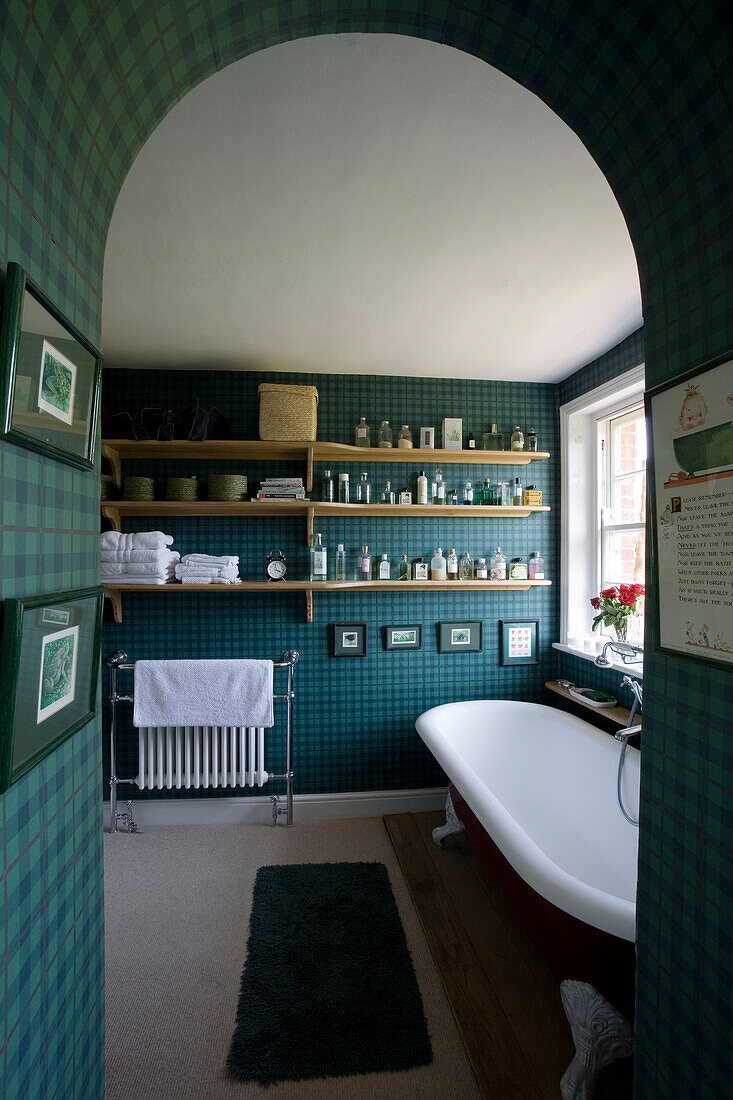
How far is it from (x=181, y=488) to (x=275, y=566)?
0.61m

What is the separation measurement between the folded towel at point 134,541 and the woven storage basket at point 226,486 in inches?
13.1

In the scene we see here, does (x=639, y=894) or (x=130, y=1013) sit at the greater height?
(x=639, y=894)

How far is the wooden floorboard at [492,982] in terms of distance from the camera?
62.9 inches

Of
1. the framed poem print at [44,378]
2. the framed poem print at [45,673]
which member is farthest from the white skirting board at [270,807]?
the framed poem print at [44,378]

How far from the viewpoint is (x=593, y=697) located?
280 cm

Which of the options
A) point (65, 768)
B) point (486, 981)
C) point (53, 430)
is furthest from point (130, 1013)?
point (53, 430)

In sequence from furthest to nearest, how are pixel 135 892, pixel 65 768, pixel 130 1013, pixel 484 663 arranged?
pixel 484 663 → pixel 135 892 → pixel 130 1013 → pixel 65 768

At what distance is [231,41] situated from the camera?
848 mm

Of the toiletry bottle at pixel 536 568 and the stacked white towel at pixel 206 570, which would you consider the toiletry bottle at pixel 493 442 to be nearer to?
the toiletry bottle at pixel 536 568

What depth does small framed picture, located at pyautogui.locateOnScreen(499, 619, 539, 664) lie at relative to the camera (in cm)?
325

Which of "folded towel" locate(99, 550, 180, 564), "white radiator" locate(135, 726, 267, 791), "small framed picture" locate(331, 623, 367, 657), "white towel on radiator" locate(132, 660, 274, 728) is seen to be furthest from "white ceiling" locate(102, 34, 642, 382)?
"white radiator" locate(135, 726, 267, 791)

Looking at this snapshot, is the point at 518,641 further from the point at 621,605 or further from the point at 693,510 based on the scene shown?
the point at 693,510

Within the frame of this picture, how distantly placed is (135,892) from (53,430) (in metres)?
2.48

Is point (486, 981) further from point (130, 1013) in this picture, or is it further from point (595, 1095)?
point (130, 1013)
